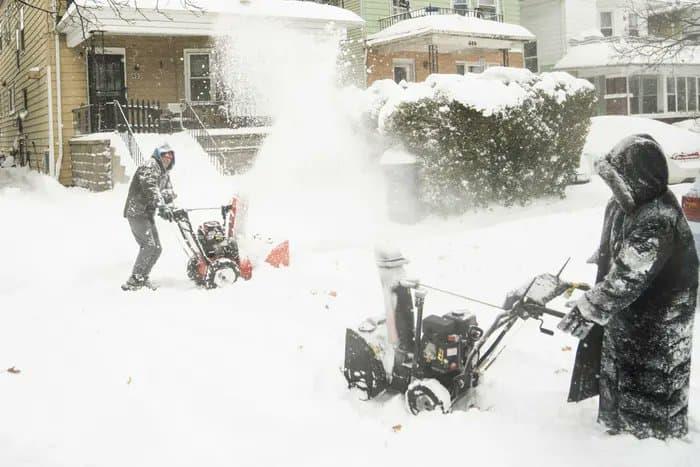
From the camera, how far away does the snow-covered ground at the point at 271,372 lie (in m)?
3.81

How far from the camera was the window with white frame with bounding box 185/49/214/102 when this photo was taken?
20.2m

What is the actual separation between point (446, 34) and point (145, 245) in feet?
56.7

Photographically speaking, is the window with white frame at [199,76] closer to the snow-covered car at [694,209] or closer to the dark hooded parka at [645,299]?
the snow-covered car at [694,209]

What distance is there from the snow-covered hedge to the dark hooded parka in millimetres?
6818

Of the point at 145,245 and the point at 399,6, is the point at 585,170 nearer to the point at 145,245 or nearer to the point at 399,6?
the point at 145,245

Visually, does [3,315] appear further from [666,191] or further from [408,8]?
[408,8]

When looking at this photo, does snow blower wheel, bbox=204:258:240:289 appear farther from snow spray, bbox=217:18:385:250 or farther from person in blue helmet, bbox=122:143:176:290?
snow spray, bbox=217:18:385:250

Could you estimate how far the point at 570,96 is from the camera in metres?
11.6

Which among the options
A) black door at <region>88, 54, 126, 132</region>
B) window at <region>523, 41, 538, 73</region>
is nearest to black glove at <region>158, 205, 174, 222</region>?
black door at <region>88, 54, 126, 132</region>

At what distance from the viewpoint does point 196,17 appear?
1769 cm

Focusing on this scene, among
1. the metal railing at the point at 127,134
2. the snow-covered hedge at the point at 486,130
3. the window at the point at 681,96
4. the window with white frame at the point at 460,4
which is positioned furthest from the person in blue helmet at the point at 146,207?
the window at the point at 681,96

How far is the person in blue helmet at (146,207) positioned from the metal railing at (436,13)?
18.2 m

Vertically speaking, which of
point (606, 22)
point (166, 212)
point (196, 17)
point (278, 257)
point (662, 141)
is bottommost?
point (278, 257)

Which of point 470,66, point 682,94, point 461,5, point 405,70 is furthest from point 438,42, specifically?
point 682,94
